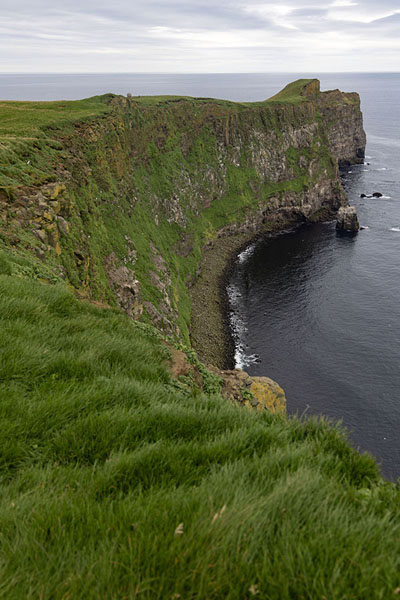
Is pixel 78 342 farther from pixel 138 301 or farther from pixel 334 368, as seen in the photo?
pixel 334 368

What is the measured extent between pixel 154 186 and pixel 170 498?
215 feet

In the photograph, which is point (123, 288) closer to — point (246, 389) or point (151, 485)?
point (246, 389)

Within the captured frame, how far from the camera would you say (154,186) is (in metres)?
64.6

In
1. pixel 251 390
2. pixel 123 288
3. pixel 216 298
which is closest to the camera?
pixel 251 390

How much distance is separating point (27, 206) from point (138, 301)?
61.5 feet

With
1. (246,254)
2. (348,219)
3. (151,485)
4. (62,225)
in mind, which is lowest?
(246,254)

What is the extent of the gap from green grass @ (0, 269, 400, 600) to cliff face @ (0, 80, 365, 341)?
959cm

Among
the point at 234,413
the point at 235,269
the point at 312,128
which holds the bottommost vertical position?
the point at 235,269

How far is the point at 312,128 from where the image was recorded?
111m


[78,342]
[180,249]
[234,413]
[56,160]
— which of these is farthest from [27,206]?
[180,249]

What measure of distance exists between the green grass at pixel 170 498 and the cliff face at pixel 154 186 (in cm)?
959

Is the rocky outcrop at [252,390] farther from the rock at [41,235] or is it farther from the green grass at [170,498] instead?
the green grass at [170,498]

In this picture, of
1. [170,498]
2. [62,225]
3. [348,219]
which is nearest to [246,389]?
[62,225]

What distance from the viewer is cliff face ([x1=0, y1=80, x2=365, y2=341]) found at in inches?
891
